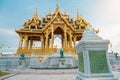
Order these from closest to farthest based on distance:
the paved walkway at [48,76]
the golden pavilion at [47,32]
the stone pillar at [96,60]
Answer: the stone pillar at [96,60]
the paved walkway at [48,76]
the golden pavilion at [47,32]

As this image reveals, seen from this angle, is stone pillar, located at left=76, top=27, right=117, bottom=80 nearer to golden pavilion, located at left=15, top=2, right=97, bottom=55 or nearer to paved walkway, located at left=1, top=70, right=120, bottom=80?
paved walkway, located at left=1, top=70, right=120, bottom=80

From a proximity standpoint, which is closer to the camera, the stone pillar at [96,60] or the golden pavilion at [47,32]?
the stone pillar at [96,60]

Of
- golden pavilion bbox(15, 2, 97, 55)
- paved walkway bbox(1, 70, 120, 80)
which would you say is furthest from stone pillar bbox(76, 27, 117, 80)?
golden pavilion bbox(15, 2, 97, 55)

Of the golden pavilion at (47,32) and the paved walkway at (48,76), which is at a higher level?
the golden pavilion at (47,32)

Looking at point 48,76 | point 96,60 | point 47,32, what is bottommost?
point 48,76

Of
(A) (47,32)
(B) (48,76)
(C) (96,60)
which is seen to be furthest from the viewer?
(A) (47,32)

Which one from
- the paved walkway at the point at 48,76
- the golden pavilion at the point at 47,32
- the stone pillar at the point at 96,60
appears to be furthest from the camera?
the golden pavilion at the point at 47,32

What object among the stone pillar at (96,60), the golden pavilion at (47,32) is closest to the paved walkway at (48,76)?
the stone pillar at (96,60)

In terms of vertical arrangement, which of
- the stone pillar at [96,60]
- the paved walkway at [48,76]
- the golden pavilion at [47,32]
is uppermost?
the golden pavilion at [47,32]

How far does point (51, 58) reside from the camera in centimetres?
2369

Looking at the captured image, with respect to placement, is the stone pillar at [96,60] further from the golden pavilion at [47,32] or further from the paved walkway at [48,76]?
the golden pavilion at [47,32]

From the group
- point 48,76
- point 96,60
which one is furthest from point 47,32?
point 96,60

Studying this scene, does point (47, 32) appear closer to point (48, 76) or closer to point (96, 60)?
point (48, 76)

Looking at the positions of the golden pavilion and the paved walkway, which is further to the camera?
the golden pavilion
